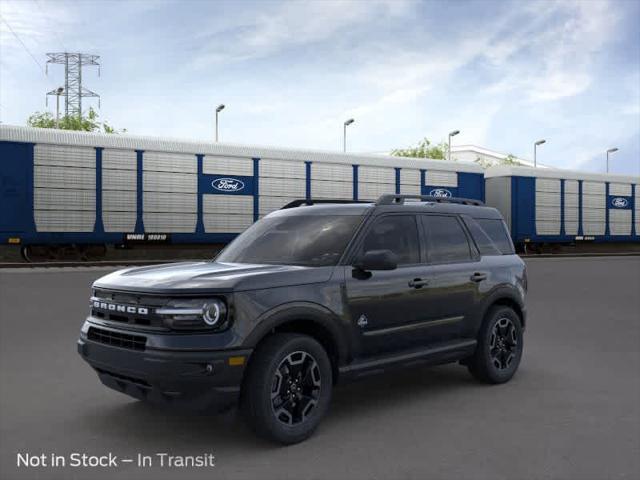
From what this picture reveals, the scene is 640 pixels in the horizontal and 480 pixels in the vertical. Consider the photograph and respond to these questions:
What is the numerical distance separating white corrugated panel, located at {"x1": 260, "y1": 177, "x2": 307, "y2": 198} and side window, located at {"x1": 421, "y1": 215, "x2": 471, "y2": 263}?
20.1 meters

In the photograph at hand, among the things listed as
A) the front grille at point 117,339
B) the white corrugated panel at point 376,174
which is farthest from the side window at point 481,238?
the white corrugated panel at point 376,174

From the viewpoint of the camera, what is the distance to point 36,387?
249 inches

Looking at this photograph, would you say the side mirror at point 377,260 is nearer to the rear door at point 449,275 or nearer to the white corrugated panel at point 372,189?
the rear door at point 449,275

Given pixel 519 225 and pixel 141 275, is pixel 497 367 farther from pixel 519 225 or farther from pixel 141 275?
pixel 519 225

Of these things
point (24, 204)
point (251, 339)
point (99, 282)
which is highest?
point (24, 204)

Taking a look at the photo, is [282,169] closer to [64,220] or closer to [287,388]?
[64,220]

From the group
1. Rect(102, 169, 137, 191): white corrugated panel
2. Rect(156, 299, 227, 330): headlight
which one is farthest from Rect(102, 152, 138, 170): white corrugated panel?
Rect(156, 299, 227, 330): headlight

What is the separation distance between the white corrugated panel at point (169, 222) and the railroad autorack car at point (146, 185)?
36mm

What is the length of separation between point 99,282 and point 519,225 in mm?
29796

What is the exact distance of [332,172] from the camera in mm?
27953

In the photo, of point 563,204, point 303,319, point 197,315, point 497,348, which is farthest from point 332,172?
point 197,315

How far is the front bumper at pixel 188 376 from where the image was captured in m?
4.32

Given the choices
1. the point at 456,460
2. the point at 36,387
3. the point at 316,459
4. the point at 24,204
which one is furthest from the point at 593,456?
the point at 24,204

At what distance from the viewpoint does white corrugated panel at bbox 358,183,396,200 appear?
1125 inches
